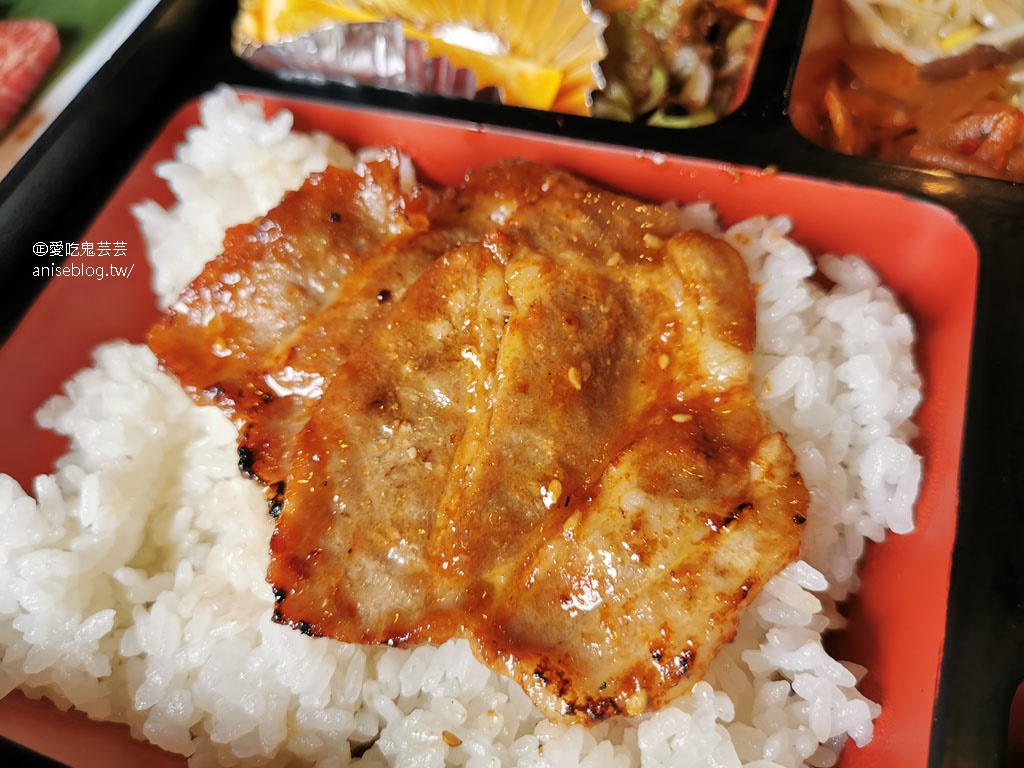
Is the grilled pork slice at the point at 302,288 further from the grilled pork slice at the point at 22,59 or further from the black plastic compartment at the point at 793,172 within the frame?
the grilled pork slice at the point at 22,59

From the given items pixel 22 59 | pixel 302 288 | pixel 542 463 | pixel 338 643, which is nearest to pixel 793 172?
pixel 542 463

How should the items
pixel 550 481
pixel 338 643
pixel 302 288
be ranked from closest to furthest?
pixel 550 481 < pixel 338 643 < pixel 302 288

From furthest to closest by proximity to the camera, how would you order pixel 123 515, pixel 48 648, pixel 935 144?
pixel 935 144, pixel 123 515, pixel 48 648

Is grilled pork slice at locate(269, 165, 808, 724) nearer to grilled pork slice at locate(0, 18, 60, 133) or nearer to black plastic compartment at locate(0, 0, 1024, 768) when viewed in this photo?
black plastic compartment at locate(0, 0, 1024, 768)

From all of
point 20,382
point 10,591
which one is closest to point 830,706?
point 10,591

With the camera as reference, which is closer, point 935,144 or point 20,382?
point 20,382

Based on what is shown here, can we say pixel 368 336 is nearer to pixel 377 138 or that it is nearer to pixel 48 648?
pixel 377 138

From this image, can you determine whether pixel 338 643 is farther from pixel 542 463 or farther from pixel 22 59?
pixel 22 59
